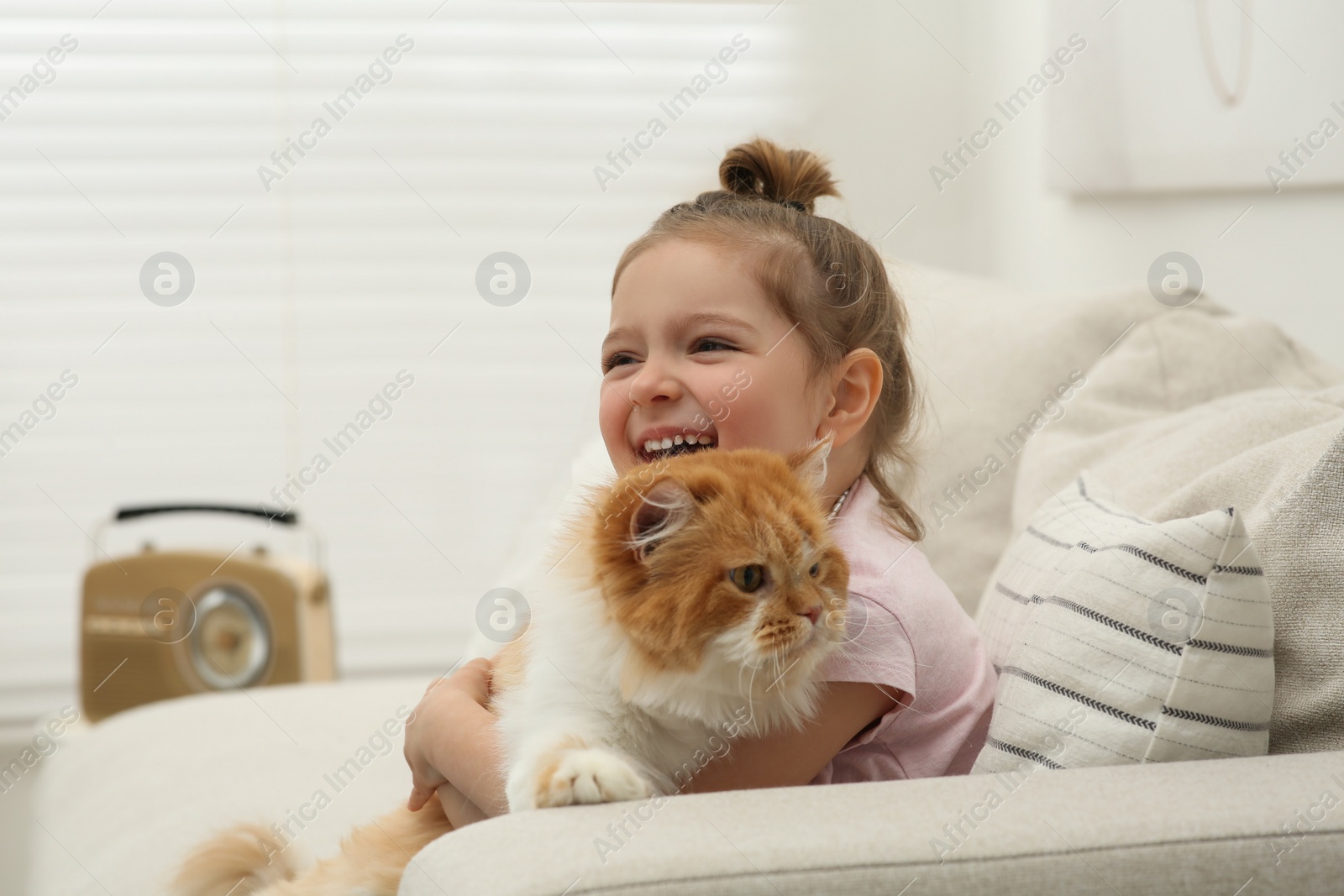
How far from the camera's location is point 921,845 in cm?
84

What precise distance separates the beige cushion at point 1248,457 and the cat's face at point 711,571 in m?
0.47

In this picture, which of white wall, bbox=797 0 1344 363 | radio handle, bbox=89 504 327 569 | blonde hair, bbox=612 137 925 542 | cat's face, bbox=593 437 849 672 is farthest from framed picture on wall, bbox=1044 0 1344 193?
radio handle, bbox=89 504 327 569

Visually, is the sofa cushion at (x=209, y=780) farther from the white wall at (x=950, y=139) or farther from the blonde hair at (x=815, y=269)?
the white wall at (x=950, y=139)

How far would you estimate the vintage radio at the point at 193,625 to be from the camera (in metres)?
2.56

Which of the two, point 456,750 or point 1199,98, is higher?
point 1199,98

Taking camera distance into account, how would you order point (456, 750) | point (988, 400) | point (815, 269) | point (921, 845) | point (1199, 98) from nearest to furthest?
point (921, 845)
point (456, 750)
point (815, 269)
point (988, 400)
point (1199, 98)

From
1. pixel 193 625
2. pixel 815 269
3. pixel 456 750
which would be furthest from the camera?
pixel 193 625

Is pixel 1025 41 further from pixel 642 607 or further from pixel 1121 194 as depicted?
pixel 642 607

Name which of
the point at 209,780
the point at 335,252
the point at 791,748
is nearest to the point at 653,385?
the point at 791,748

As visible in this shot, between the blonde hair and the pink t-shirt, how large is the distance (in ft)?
0.38

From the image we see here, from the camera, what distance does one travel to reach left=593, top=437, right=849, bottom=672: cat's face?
35.2 inches

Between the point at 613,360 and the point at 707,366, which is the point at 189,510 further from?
the point at 707,366

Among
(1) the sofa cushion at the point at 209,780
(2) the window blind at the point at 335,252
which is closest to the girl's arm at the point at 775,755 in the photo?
(1) the sofa cushion at the point at 209,780

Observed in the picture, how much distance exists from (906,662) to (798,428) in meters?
0.31
